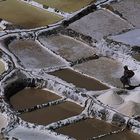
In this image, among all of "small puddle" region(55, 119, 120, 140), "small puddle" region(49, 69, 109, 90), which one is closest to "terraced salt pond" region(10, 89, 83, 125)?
"small puddle" region(55, 119, 120, 140)

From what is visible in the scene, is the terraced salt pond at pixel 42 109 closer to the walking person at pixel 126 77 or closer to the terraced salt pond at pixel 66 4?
the walking person at pixel 126 77

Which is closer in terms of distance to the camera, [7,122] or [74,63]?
[7,122]

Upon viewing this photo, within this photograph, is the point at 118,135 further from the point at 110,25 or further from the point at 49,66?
the point at 110,25

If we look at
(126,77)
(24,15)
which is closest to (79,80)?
(126,77)

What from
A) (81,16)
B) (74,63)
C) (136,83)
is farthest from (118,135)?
(81,16)

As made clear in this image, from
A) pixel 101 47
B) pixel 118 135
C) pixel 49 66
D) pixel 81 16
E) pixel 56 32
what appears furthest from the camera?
pixel 81 16

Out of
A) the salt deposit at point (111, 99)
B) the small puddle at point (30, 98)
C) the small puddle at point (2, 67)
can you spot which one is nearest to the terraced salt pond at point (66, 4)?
the small puddle at point (2, 67)

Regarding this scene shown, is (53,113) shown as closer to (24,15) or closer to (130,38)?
(130,38)
